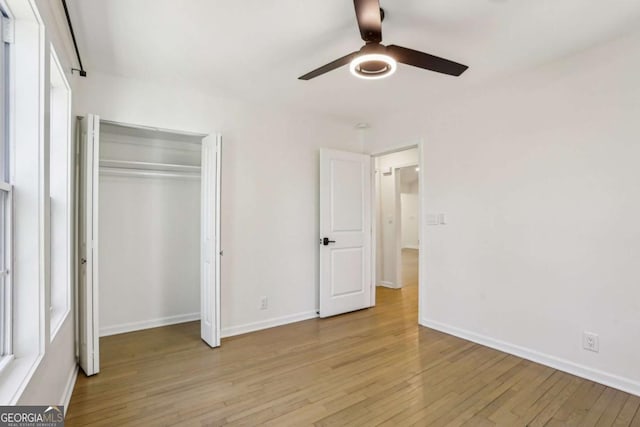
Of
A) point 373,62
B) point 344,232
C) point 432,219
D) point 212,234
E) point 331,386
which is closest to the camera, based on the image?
point 373,62

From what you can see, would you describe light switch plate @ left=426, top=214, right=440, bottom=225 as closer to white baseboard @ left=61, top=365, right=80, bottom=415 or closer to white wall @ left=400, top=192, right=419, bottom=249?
white baseboard @ left=61, top=365, right=80, bottom=415

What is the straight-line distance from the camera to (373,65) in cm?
203

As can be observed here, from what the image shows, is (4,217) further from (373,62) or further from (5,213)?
(373,62)

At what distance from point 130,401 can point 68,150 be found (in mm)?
1780

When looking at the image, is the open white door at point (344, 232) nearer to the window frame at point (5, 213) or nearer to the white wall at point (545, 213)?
the white wall at point (545, 213)

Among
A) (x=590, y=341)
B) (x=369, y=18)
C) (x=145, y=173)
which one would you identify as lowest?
(x=590, y=341)

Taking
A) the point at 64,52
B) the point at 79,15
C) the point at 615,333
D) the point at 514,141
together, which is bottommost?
the point at 615,333

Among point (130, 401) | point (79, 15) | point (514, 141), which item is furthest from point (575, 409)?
point (79, 15)

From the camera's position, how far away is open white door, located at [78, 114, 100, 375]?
2.46 m

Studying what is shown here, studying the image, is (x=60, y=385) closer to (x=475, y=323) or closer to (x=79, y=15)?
(x=79, y=15)

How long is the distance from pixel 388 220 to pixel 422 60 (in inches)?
153

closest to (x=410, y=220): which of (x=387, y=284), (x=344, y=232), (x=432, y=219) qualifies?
(x=387, y=284)

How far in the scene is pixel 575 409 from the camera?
2082 mm

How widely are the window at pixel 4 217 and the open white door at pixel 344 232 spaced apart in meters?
2.87
